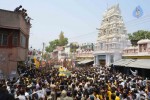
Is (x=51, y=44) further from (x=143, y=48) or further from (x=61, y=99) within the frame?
(x=61, y=99)

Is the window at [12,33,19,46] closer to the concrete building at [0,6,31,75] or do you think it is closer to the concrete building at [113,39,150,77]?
the concrete building at [0,6,31,75]

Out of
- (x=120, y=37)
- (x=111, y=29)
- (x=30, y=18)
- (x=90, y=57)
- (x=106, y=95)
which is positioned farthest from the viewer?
(x=90, y=57)

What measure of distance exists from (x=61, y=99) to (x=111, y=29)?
3991cm

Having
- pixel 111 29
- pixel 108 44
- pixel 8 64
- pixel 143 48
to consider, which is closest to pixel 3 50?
pixel 8 64

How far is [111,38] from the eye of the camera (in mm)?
46594

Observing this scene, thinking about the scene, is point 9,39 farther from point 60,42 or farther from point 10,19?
point 60,42

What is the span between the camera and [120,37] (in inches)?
1754

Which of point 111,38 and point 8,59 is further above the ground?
point 111,38

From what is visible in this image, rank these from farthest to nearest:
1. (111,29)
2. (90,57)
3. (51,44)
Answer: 1. (51,44)
2. (90,57)
3. (111,29)

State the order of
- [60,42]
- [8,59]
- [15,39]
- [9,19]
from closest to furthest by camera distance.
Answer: [9,19]
[8,59]
[15,39]
[60,42]

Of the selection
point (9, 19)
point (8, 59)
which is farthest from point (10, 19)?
point (8, 59)

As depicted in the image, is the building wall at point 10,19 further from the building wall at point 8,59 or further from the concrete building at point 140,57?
the concrete building at point 140,57

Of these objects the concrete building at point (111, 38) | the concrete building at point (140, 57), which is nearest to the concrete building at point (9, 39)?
the concrete building at point (140, 57)

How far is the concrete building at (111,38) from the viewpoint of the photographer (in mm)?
Result: 42463
